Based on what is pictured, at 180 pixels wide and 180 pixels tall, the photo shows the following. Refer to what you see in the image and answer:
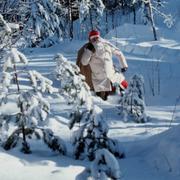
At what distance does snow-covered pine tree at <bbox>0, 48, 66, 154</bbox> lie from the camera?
518 cm

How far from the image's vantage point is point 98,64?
1050cm

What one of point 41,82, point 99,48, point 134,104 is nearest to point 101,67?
point 99,48

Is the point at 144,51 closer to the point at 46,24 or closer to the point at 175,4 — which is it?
the point at 46,24

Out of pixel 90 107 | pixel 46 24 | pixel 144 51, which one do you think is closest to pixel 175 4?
pixel 46 24

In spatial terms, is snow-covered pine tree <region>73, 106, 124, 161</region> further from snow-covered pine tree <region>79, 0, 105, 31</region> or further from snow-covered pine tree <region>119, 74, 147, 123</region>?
snow-covered pine tree <region>79, 0, 105, 31</region>

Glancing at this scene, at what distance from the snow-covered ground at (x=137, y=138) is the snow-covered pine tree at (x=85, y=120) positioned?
0.14 meters

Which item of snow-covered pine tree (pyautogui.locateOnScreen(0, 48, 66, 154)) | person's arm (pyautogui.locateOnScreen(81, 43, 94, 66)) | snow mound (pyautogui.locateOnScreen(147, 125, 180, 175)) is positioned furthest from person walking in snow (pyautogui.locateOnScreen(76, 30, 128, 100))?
snow mound (pyautogui.locateOnScreen(147, 125, 180, 175))

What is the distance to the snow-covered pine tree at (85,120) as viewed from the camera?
539 cm

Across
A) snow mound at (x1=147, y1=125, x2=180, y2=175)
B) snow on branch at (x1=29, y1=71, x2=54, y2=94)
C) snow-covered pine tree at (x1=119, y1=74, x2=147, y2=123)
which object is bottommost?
snow-covered pine tree at (x1=119, y1=74, x2=147, y2=123)

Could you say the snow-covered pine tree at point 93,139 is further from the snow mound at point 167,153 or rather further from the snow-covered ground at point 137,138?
→ the snow mound at point 167,153

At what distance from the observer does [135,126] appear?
289 inches

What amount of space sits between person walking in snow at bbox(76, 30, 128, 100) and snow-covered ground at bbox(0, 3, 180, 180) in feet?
0.90

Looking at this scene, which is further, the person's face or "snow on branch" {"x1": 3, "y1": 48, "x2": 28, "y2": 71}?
the person's face

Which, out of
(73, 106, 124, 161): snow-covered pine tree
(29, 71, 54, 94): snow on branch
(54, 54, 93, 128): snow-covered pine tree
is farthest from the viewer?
(54, 54, 93, 128): snow-covered pine tree
